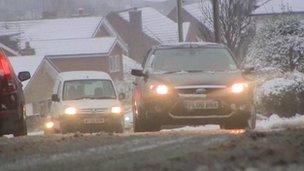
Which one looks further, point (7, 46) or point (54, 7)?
point (54, 7)

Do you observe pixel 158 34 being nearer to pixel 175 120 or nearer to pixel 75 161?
pixel 175 120

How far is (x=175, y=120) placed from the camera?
38.3 feet

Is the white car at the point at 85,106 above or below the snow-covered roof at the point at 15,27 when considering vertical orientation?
below

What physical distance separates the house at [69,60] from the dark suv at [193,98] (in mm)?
42839

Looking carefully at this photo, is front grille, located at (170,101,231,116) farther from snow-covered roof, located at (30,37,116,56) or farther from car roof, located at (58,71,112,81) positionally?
snow-covered roof, located at (30,37,116,56)

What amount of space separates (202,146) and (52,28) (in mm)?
63687

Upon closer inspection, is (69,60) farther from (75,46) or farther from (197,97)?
(197,97)

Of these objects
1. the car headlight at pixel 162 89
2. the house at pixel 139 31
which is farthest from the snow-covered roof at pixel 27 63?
the car headlight at pixel 162 89

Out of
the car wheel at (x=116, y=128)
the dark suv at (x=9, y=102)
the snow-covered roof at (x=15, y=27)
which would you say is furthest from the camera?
the snow-covered roof at (x=15, y=27)

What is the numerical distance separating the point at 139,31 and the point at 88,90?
58.4m

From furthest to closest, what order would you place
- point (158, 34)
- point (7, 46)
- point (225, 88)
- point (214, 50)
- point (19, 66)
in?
point (158, 34), point (7, 46), point (19, 66), point (214, 50), point (225, 88)

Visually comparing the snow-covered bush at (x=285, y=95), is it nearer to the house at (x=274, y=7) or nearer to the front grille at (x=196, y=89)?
the front grille at (x=196, y=89)

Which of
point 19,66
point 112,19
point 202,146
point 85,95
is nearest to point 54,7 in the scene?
point 112,19

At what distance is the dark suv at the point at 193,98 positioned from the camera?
11578mm
